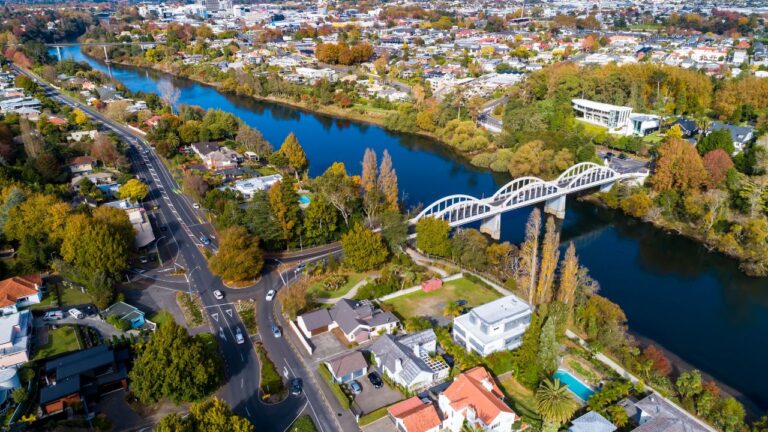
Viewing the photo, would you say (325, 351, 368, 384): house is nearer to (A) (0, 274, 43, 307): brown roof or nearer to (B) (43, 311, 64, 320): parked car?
(B) (43, 311, 64, 320): parked car

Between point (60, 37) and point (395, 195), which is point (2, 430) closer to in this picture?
point (395, 195)

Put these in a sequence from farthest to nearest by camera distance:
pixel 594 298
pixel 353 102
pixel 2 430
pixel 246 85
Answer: pixel 246 85 < pixel 353 102 < pixel 594 298 < pixel 2 430

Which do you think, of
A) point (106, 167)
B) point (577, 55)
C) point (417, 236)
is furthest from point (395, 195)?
point (577, 55)

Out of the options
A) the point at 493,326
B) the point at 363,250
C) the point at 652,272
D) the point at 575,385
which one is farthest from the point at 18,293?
the point at 652,272

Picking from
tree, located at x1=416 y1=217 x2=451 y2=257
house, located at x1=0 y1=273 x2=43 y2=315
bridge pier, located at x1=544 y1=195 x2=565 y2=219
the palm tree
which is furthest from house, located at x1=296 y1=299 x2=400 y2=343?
bridge pier, located at x1=544 y1=195 x2=565 y2=219

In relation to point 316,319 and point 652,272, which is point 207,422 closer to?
point 316,319

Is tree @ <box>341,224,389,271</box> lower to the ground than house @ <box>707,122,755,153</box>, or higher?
lower
